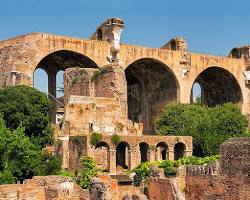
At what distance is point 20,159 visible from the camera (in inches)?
1022

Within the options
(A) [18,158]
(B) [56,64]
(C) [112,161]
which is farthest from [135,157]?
(B) [56,64]

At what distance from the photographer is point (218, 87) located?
57.4m

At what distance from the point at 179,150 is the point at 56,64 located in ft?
50.3

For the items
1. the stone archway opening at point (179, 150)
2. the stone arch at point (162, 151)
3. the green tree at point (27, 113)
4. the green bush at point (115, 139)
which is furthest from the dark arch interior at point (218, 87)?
the green tree at point (27, 113)

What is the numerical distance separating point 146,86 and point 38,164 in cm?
2781

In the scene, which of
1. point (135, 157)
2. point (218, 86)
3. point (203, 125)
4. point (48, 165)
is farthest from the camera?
point (218, 86)

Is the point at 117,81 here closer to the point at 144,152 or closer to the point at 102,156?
the point at 144,152

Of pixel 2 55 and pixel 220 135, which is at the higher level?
pixel 2 55

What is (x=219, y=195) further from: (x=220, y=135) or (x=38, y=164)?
(x=220, y=135)

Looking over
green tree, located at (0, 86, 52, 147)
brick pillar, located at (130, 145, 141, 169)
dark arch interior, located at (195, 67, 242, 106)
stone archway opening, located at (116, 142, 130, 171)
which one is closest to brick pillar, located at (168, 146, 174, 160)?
brick pillar, located at (130, 145, 141, 169)

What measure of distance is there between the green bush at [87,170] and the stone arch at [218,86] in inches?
1046

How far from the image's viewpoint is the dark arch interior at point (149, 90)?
50469mm

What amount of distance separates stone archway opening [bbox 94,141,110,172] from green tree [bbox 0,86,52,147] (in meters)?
3.01

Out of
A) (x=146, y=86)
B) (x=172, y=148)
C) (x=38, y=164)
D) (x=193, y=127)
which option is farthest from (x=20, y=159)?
(x=146, y=86)
